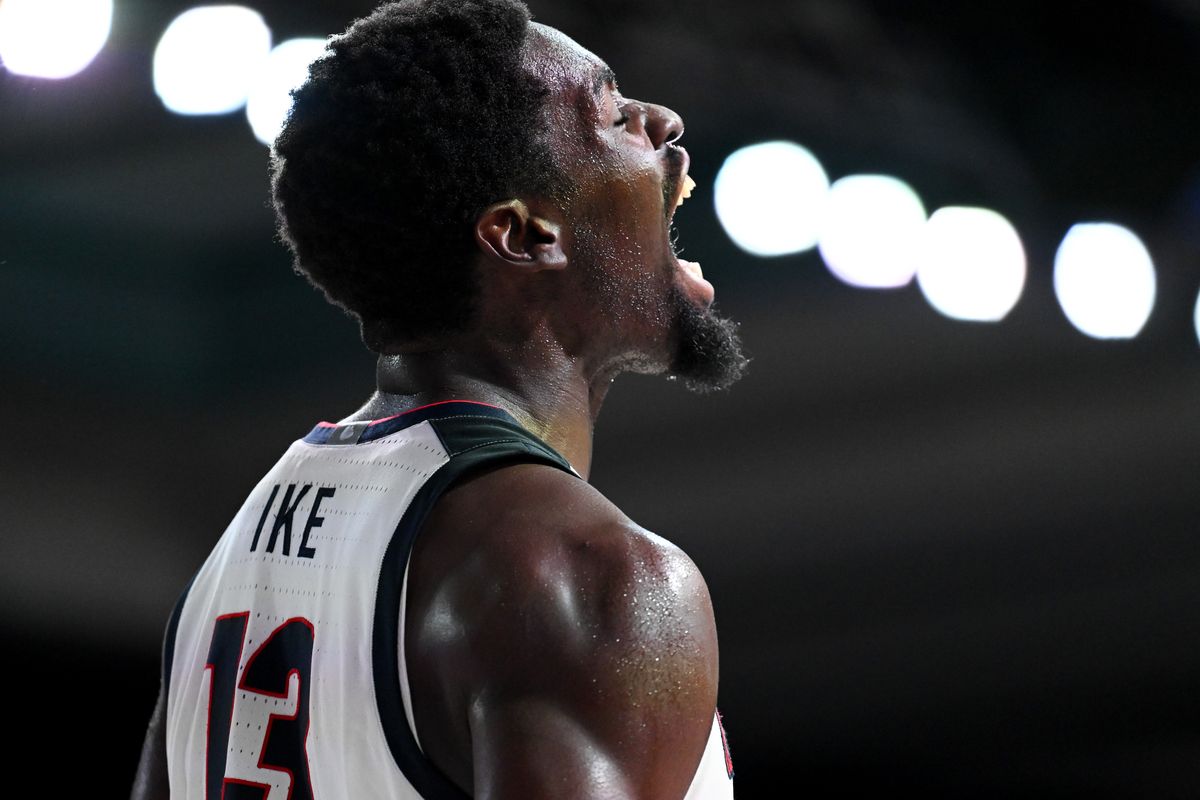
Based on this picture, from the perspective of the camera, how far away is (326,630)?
1005 mm

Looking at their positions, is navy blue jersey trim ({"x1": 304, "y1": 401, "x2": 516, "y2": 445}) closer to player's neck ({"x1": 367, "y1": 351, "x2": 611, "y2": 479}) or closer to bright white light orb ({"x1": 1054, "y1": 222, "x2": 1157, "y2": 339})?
player's neck ({"x1": 367, "y1": 351, "x2": 611, "y2": 479})

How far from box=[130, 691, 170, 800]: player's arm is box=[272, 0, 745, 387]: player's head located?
44 cm

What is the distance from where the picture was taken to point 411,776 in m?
0.92

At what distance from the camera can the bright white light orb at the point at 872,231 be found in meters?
4.48

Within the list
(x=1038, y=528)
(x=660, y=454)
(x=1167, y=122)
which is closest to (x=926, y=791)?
(x=1038, y=528)

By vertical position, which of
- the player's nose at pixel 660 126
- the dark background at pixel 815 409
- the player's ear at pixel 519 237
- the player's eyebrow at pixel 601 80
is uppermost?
the player's eyebrow at pixel 601 80

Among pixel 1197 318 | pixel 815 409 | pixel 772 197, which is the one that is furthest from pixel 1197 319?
pixel 772 197

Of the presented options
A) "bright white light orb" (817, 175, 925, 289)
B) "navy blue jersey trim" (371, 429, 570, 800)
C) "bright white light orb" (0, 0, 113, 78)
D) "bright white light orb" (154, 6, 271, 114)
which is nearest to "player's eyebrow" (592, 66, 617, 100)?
"navy blue jersey trim" (371, 429, 570, 800)

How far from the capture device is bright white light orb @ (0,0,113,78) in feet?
9.65

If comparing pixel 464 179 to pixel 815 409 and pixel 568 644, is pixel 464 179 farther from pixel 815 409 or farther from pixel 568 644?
pixel 815 409

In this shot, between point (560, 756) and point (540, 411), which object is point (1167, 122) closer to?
point (540, 411)

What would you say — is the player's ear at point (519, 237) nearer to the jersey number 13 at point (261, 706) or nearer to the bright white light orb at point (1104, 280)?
the jersey number 13 at point (261, 706)

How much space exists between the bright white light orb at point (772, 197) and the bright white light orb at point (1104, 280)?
3.43 feet

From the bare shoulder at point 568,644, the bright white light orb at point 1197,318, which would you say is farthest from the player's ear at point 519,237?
the bright white light orb at point 1197,318
